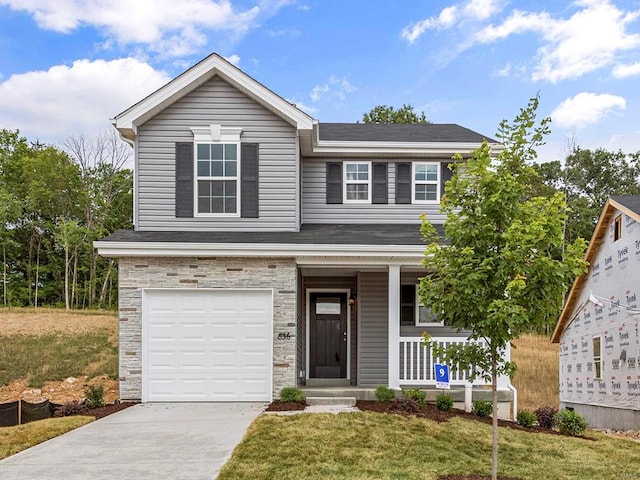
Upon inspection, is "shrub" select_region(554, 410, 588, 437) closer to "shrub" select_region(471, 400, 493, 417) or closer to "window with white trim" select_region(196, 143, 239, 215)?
"shrub" select_region(471, 400, 493, 417)

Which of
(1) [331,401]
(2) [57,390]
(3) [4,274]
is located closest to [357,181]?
(1) [331,401]

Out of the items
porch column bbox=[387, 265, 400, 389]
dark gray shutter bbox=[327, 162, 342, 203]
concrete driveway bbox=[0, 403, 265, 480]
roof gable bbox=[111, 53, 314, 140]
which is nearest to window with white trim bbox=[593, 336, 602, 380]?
porch column bbox=[387, 265, 400, 389]

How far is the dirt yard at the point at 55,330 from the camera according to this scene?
50.0 feet

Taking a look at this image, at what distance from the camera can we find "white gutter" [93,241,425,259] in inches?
443

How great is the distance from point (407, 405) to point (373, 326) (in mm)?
2931

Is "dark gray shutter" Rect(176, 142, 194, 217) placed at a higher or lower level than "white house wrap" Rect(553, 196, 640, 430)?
higher

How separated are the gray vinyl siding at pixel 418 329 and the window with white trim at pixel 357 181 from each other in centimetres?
208

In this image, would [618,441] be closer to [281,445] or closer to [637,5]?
[281,445]

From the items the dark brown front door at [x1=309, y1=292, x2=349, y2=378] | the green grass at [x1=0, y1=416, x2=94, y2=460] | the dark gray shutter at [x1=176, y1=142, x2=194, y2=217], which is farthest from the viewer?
the dark brown front door at [x1=309, y1=292, x2=349, y2=378]

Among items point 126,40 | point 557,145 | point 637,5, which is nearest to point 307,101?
point 126,40

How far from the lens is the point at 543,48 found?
1005 inches

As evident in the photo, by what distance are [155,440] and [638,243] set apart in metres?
11.3

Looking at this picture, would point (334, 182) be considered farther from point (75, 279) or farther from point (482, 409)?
point (75, 279)

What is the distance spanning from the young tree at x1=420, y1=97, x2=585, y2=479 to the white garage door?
537 centimetres
